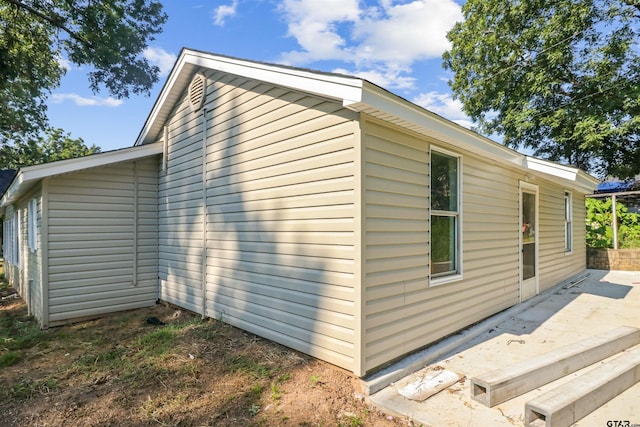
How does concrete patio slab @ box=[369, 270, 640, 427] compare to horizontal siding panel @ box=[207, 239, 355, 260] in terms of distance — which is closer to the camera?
concrete patio slab @ box=[369, 270, 640, 427]

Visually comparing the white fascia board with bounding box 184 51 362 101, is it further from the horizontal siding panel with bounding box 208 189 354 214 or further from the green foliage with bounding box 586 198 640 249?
the green foliage with bounding box 586 198 640 249

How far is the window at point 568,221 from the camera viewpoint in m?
8.51

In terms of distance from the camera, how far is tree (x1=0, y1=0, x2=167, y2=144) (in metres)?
9.13

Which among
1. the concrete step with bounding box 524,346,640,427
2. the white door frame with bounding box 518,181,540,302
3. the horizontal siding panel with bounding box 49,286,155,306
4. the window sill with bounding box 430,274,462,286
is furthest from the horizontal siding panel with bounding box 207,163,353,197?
the white door frame with bounding box 518,181,540,302

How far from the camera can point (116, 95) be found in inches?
453

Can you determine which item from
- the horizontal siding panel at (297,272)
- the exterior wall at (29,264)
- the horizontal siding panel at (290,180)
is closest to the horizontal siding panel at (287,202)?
the horizontal siding panel at (290,180)

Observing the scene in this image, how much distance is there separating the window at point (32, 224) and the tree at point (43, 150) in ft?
37.6

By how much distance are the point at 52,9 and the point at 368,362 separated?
501 inches

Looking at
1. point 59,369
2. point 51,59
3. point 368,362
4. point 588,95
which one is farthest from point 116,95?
point 588,95

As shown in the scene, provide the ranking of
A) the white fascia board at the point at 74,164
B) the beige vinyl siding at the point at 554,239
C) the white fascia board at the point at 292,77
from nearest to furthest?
1. the white fascia board at the point at 292,77
2. the white fascia board at the point at 74,164
3. the beige vinyl siding at the point at 554,239

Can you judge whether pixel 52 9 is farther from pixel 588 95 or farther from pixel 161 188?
pixel 588 95

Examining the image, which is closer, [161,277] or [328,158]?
[328,158]

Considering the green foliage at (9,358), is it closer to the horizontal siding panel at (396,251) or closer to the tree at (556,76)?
the horizontal siding panel at (396,251)

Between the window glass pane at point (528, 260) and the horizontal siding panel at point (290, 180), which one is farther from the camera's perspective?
the window glass pane at point (528, 260)
